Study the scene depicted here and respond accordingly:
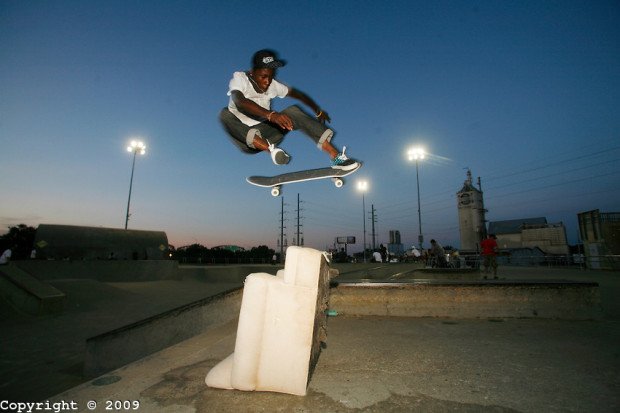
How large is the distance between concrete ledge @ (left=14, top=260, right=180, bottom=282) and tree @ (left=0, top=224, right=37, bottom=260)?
38.7 meters

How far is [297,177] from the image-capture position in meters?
3.92

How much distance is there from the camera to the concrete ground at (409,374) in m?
1.99

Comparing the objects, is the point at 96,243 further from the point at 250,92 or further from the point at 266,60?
the point at 266,60

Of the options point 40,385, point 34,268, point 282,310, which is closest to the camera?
point 282,310

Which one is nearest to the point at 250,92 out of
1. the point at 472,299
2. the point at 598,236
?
the point at 472,299

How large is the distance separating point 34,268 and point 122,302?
37.8 ft

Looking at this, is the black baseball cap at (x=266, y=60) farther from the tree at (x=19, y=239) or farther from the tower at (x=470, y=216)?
the tower at (x=470, y=216)

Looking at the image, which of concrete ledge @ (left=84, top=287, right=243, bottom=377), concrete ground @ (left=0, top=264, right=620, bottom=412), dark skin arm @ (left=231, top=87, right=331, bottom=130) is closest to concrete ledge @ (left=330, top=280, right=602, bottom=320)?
concrete ground @ (left=0, top=264, right=620, bottom=412)

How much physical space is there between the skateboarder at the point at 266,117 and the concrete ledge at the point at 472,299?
2928mm

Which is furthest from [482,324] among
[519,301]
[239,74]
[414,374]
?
[239,74]

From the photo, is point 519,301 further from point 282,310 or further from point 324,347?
point 282,310

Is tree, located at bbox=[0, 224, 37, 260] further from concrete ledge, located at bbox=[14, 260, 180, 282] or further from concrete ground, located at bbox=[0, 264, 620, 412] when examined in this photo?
concrete ground, located at bbox=[0, 264, 620, 412]

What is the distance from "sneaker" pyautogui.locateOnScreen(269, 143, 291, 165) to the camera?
3371 mm

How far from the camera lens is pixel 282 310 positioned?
2076 mm
